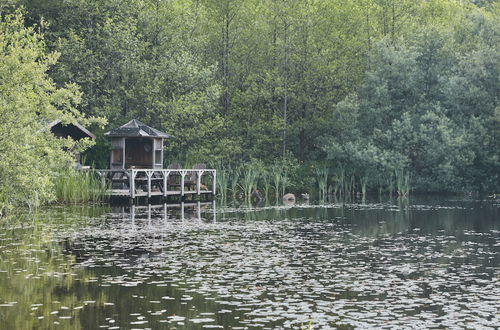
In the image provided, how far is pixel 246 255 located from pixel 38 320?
8.17 metres

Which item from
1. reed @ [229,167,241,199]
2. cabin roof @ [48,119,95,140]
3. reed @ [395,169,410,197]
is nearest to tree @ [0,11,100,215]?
cabin roof @ [48,119,95,140]

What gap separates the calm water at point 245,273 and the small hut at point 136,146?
1439 cm

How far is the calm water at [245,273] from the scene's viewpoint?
40.5 ft

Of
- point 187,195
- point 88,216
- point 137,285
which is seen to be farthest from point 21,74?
point 187,195

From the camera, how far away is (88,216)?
3038 cm

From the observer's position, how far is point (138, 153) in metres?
45.8

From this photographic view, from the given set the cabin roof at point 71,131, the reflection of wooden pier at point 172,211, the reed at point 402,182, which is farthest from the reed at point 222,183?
the reed at point 402,182

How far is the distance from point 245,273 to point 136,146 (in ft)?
98.8

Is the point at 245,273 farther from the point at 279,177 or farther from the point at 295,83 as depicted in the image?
the point at 295,83

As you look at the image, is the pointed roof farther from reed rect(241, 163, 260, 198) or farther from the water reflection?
reed rect(241, 163, 260, 198)

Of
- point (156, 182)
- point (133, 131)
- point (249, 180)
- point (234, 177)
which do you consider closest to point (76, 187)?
point (133, 131)

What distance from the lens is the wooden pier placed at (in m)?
39.7

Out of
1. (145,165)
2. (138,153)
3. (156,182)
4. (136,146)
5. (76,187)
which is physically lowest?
(76,187)

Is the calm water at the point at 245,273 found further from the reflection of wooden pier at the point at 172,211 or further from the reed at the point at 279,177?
the reed at the point at 279,177
